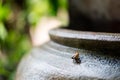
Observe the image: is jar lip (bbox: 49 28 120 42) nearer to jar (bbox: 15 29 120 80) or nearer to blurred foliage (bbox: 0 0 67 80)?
jar (bbox: 15 29 120 80)

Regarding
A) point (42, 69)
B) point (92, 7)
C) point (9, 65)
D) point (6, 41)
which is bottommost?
point (9, 65)

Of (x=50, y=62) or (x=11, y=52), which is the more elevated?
(x=50, y=62)

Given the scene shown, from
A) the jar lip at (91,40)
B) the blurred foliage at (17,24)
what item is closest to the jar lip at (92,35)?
the jar lip at (91,40)

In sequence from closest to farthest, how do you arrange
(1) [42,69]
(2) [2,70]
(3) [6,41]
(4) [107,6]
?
(1) [42,69], (4) [107,6], (2) [2,70], (3) [6,41]

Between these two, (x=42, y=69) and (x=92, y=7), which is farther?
(x=92, y=7)

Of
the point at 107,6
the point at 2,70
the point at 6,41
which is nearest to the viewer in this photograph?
the point at 107,6

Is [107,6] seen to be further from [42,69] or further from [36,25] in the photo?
[36,25]

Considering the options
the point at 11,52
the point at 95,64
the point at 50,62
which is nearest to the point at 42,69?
the point at 50,62
